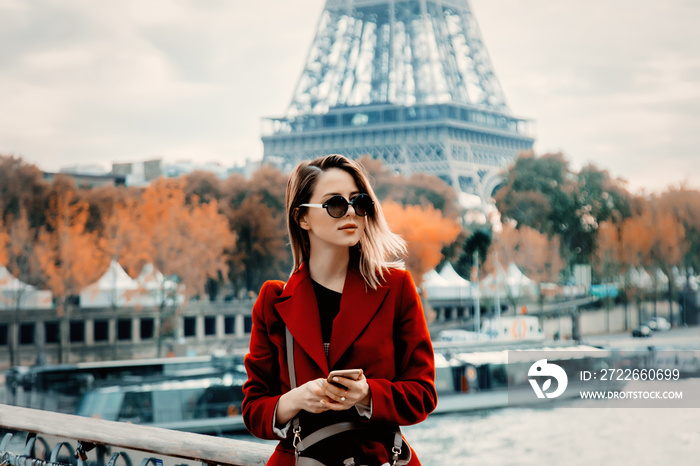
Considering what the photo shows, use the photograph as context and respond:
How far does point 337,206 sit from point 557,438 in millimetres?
17372

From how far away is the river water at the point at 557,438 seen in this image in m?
16.0

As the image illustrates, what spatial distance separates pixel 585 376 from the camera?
20.8 m

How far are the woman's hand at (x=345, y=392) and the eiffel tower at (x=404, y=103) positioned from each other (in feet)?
103

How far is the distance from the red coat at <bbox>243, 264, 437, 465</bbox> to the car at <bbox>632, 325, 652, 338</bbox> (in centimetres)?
2531

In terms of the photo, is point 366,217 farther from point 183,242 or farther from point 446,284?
point 446,284

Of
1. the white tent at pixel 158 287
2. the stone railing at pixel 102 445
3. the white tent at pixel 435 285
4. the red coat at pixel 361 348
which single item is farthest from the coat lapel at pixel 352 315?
the white tent at pixel 435 285

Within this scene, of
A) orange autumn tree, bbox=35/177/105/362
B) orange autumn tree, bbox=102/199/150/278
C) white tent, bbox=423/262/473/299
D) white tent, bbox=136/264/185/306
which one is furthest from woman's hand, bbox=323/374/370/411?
white tent, bbox=423/262/473/299

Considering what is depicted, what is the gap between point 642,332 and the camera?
82.9ft

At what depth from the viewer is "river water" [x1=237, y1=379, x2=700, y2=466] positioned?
52.5 ft

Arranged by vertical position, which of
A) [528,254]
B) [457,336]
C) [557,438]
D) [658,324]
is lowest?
[557,438]

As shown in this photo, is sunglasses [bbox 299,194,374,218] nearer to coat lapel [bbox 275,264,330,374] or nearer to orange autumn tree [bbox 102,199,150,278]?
coat lapel [bbox 275,264,330,374]

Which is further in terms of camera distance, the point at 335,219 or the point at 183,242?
the point at 183,242

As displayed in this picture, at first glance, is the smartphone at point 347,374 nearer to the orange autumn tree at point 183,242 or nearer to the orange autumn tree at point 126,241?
the orange autumn tree at point 183,242

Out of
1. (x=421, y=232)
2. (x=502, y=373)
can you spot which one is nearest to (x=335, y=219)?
(x=502, y=373)
